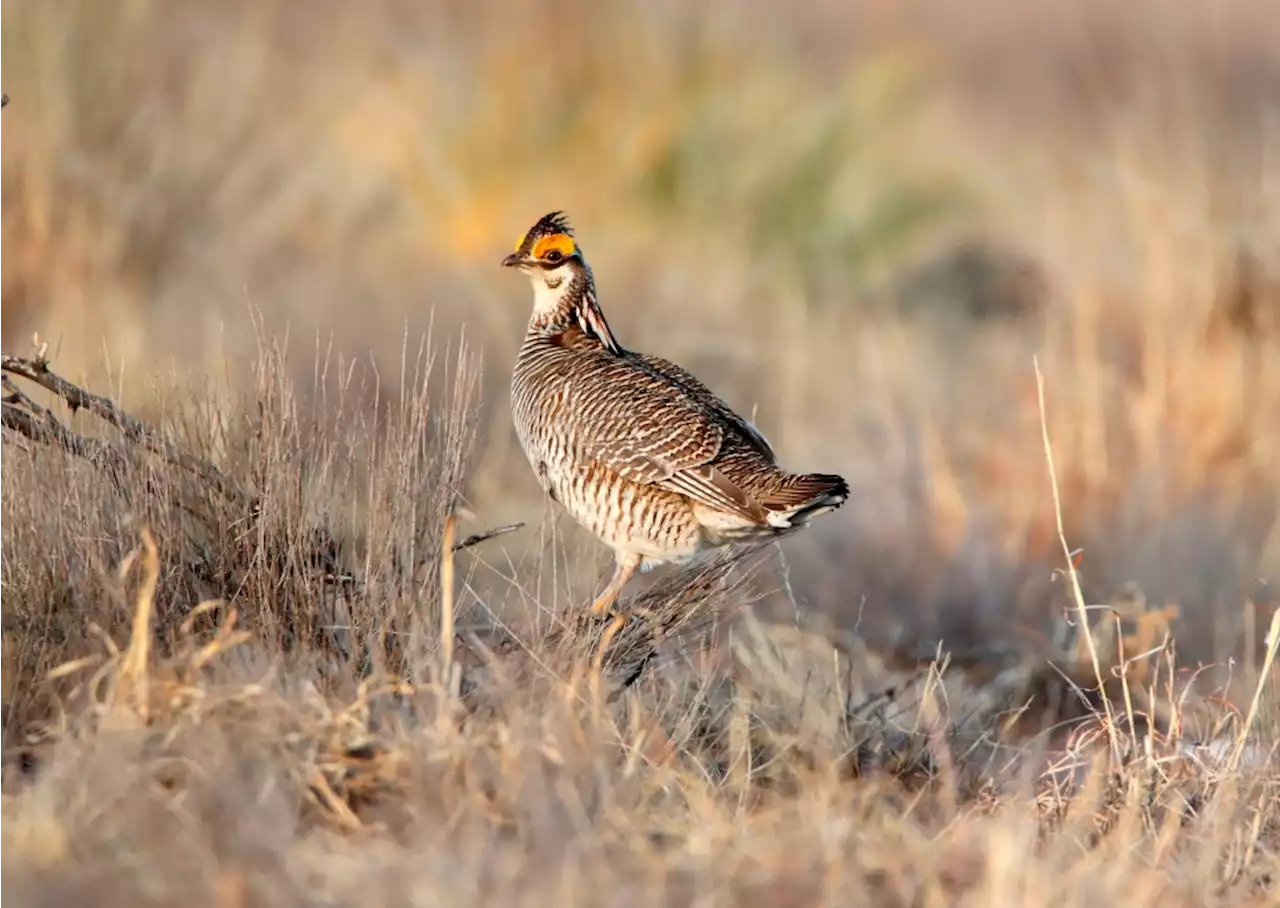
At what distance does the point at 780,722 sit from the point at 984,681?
1860 mm

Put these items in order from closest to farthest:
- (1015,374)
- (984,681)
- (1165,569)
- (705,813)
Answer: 1. (705,813)
2. (984,681)
3. (1165,569)
4. (1015,374)

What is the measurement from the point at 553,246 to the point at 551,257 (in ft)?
0.11

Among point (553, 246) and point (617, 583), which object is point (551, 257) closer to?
point (553, 246)

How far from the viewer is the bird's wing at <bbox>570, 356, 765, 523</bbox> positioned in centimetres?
490

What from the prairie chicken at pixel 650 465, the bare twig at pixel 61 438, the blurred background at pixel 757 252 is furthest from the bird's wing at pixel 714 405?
the bare twig at pixel 61 438

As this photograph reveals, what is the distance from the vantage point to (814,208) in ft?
36.8

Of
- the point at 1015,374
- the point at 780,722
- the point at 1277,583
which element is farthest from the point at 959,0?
the point at 780,722

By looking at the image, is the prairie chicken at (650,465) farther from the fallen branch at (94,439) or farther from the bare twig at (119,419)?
the bare twig at (119,419)

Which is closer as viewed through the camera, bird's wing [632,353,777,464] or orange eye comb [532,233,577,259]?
bird's wing [632,353,777,464]

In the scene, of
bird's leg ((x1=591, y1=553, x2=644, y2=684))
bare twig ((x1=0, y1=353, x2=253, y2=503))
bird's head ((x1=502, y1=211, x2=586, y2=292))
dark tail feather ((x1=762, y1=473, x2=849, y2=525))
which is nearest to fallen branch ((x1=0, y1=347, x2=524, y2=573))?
bare twig ((x1=0, y1=353, x2=253, y2=503))

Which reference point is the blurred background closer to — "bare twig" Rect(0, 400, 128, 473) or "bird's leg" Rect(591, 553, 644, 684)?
"bird's leg" Rect(591, 553, 644, 684)

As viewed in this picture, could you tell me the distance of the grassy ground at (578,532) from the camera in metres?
3.46

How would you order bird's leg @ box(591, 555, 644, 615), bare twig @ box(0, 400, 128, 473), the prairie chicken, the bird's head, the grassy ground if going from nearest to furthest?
the grassy ground
bare twig @ box(0, 400, 128, 473)
bird's leg @ box(591, 555, 644, 615)
the prairie chicken
the bird's head

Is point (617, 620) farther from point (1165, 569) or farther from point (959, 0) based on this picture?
point (959, 0)
